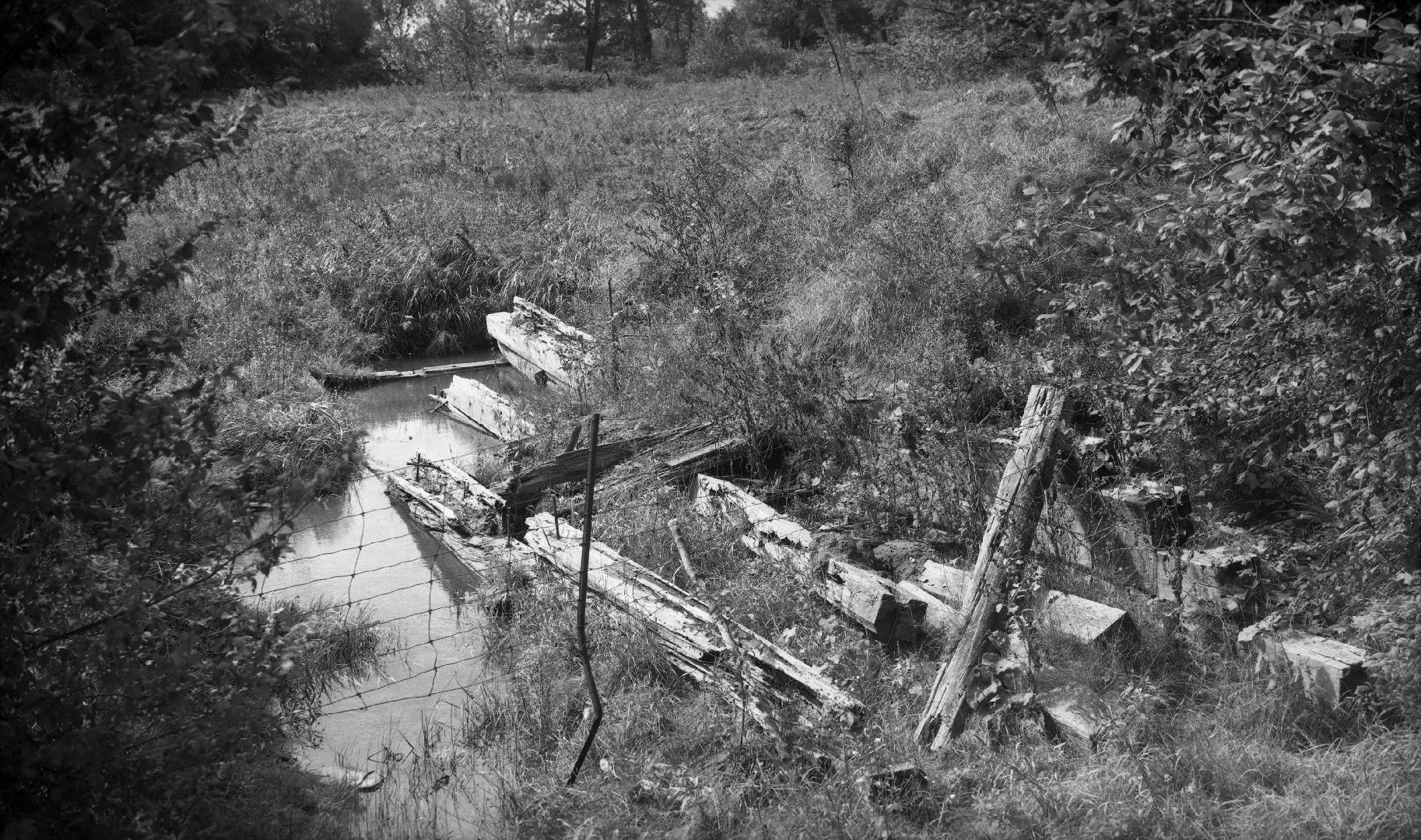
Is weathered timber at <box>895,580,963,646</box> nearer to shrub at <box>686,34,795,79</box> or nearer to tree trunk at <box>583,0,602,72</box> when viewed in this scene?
shrub at <box>686,34,795,79</box>

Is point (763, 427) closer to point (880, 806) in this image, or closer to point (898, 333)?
point (898, 333)

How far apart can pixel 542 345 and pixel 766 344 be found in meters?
2.99

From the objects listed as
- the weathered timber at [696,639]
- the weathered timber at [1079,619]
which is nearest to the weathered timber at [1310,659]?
the weathered timber at [1079,619]

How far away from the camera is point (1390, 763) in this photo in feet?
11.8

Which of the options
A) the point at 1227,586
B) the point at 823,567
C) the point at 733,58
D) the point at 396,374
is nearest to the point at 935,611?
the point at 823,567

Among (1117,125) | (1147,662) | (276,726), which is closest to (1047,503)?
(1147,662)

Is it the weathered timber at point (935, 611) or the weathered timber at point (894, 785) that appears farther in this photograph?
the weathered timber at point (935, 611)

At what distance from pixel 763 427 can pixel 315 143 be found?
18508 millimetres

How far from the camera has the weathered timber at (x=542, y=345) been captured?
31.4 feet

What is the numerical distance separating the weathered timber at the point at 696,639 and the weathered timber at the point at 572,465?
0.94 meters

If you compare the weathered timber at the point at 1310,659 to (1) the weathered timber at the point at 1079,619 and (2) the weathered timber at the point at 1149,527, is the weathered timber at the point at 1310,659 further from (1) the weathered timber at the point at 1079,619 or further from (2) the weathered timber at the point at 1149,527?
(2) the weathered timber at the point at 1149,527

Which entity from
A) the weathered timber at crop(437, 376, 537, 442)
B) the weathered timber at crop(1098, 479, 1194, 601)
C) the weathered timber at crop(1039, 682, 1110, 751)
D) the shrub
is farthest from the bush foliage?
the shrub

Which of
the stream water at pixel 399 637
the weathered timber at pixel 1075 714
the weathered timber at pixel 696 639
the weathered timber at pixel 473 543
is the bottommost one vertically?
the stream water at pixel 399 637

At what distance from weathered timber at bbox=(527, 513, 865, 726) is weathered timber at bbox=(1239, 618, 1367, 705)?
167 cm
